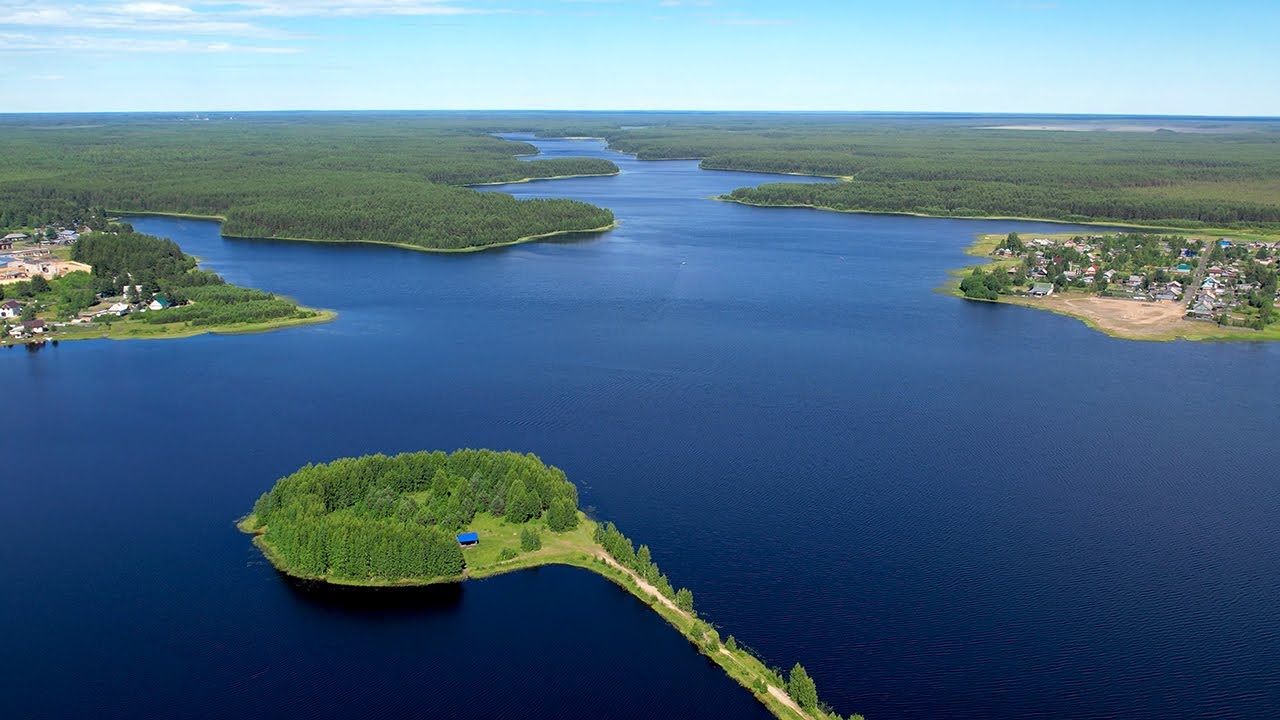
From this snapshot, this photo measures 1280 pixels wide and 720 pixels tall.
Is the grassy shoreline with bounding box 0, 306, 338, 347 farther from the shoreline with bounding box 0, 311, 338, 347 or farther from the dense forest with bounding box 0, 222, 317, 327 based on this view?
the dense forest with bounding box 0, 222, 317, 327

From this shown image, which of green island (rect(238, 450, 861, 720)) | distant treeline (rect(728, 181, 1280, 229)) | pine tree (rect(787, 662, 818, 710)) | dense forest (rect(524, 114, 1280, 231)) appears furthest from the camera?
dense forest (rect(524, 114, 1280, 231))

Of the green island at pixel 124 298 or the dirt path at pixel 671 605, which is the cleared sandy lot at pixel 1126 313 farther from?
the green island at pixel 124 298

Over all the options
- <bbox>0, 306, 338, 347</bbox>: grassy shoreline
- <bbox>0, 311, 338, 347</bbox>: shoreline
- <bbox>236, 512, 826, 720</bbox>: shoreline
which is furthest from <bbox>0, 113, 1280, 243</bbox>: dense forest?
<bbox>236, 512, 826, 720</bbox>: shoreline

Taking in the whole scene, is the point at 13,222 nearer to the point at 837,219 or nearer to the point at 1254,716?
the point at 837,219

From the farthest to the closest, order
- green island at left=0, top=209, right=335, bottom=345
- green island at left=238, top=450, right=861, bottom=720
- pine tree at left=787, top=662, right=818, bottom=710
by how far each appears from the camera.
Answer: green island at left=0, top=209, right=335, bottom=345 → green island at left=238, top=450, right=861, bottom=720 → pine tree at left=787, top=662, right=818, bottom=710

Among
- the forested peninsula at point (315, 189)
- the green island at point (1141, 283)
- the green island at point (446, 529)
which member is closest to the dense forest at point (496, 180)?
the forested peninsula at point (315, 189)

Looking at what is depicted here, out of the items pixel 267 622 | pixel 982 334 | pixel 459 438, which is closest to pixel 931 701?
pixel 267 622
